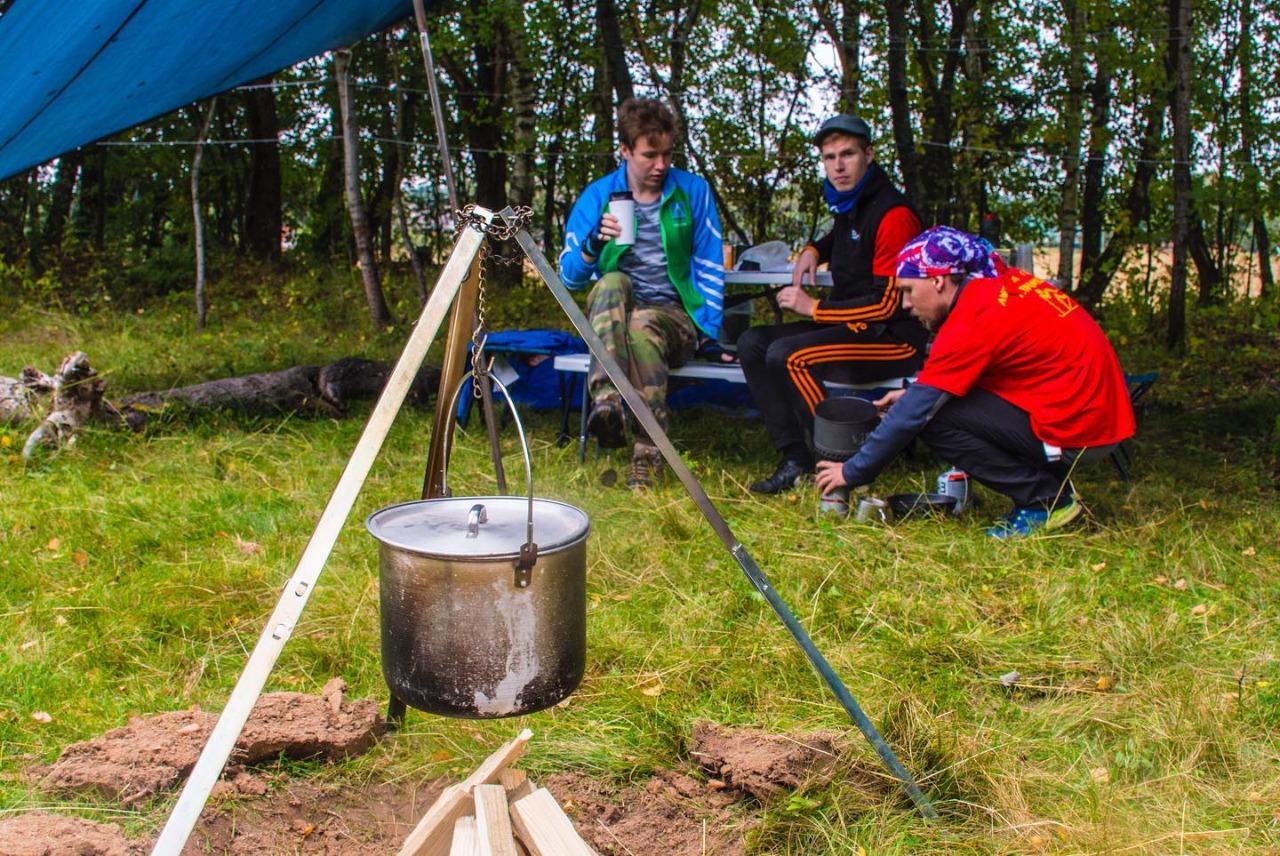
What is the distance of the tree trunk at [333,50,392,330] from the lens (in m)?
7.71

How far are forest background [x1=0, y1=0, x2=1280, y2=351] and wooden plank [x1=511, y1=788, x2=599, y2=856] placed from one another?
623 centimetres

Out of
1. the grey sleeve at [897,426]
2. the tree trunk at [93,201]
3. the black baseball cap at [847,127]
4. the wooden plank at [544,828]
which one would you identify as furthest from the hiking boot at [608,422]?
the tree trunk at [93,201]

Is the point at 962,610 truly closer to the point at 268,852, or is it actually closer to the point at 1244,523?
the point at 1244,523

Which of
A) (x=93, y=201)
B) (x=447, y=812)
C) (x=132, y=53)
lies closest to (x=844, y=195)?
(x=132, y=53)

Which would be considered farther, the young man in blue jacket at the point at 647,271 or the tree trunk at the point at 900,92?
Answer: the tree trunk at the point at 900,92

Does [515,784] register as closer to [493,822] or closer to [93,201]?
[493,822]

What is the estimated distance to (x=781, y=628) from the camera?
3.33 m

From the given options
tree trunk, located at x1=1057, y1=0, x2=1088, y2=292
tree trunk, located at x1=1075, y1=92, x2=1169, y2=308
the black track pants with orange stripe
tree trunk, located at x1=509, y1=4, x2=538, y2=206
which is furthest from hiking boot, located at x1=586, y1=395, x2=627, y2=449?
tree trunk, located at x1=1075, y1=92, x2=1169, y2=308

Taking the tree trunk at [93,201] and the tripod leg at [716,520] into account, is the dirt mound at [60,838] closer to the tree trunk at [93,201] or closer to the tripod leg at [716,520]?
the tripod leg at [716,520]

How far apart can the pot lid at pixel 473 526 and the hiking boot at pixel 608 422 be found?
2587 mm

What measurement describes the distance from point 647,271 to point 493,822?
11.7 feet

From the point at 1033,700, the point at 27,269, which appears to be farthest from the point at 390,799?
the point at 27,269

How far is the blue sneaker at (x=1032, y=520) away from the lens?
4117mm

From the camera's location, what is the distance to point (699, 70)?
10.4 metres
